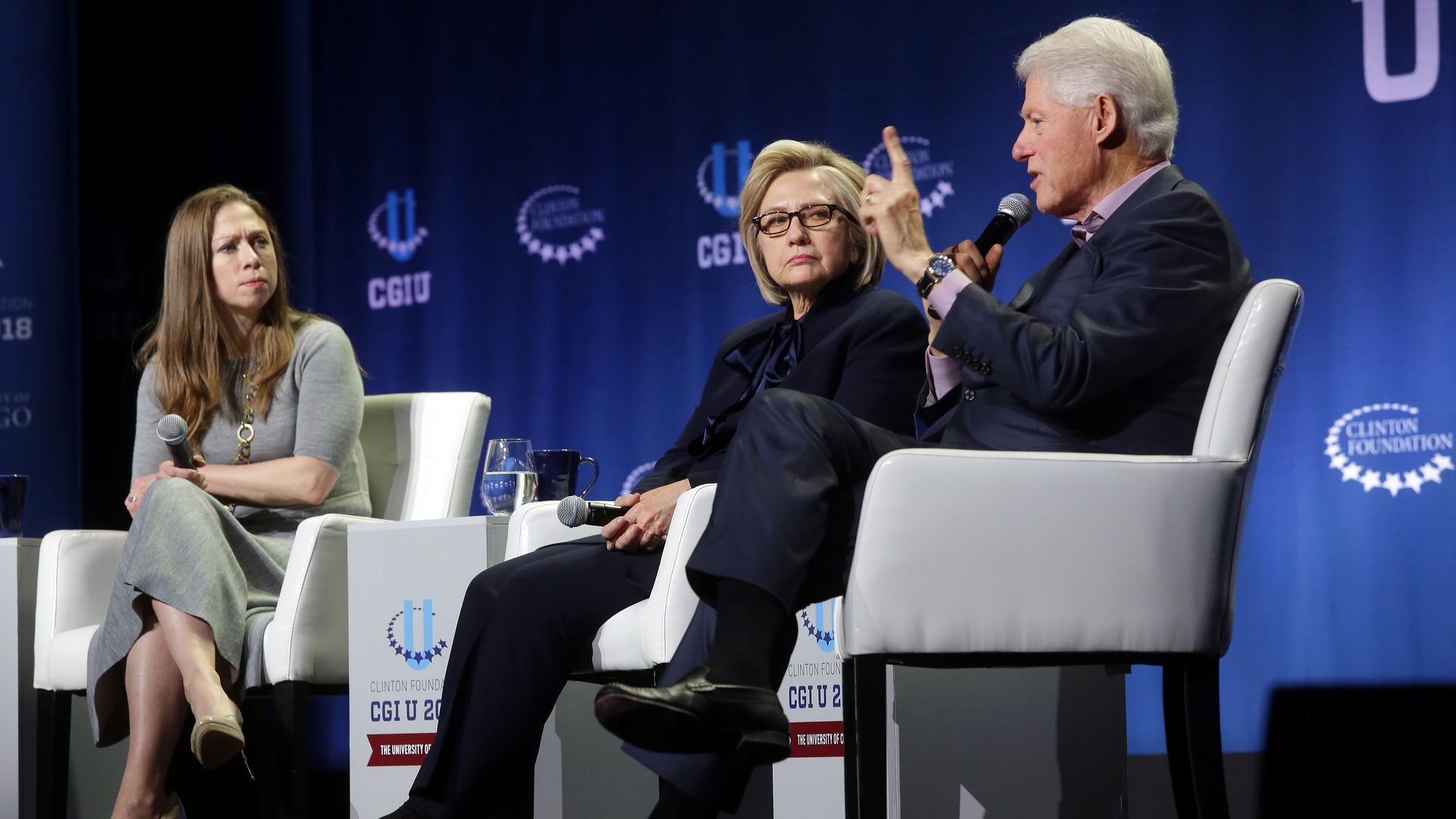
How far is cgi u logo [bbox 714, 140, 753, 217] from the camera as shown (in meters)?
4.27

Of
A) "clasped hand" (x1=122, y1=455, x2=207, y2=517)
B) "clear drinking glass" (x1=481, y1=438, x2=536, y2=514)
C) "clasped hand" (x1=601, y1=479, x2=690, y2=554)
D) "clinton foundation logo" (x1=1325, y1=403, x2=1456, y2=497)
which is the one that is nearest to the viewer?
"clasped hand" (x1=601, y1=479, x2=690, y2=554)

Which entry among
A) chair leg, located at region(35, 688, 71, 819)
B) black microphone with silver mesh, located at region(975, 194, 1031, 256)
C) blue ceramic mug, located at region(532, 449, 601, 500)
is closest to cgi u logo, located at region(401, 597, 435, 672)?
blue ceramic mug, located at region(532, 449, 601, 500)

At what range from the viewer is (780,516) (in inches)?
70.2

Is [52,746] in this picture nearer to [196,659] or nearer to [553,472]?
[196,659]

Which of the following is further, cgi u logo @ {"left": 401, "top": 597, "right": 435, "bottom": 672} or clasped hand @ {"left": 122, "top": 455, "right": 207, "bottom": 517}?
clasped hand @ {"left": 122, "top": 455, "right": 207, "bottom": 517}

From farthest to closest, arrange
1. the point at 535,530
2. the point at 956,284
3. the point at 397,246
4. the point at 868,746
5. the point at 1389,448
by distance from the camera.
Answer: the point at 397,246, the point at 1389,448, the point at 535,530, the point at 956,284, the point at 868,746

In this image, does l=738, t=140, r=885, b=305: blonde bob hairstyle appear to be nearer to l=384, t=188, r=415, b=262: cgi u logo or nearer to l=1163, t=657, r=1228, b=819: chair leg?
l=1163, t=657, r=1228, b=819: chair leg

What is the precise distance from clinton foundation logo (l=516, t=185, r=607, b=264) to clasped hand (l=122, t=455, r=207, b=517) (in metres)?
1.71

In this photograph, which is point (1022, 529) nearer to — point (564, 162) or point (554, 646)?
point (554, 646)

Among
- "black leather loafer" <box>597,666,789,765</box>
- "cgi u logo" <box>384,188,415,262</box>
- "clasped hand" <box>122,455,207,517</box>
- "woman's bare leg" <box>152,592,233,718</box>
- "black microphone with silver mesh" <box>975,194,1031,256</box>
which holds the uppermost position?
"cgi u logo" <box>384,188,415,262</box>

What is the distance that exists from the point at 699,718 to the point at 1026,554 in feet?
1.63

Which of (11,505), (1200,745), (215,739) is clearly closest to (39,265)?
(11,505)

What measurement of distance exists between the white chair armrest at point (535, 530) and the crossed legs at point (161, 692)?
1.86ft

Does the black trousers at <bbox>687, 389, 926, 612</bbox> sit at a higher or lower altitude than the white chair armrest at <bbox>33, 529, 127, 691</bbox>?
higher
